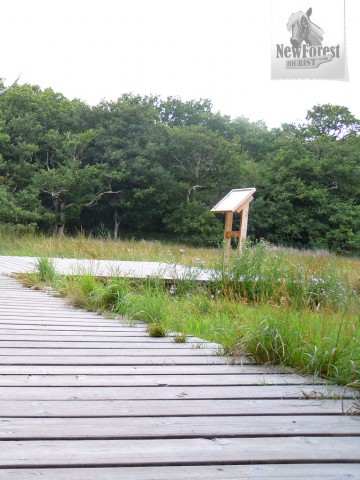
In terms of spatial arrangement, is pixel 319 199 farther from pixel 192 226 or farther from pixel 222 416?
pixel 222 416

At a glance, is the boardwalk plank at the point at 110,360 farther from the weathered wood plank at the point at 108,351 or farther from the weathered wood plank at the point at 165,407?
the weathered wood plank at the point at 165,407

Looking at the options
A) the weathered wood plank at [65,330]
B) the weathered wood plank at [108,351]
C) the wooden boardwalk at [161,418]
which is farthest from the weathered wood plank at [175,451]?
the weathered wood plank at [65,330]

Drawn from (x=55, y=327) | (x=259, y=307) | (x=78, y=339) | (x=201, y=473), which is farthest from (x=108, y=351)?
(x=259, y=307)

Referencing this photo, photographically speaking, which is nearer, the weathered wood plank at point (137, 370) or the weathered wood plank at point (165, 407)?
the weathered wood plank at point (165, 407)

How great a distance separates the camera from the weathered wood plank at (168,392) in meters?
1.59

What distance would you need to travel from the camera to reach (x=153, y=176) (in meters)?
25.2

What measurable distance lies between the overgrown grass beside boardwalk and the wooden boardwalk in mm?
126

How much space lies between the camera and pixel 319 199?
2680 cm

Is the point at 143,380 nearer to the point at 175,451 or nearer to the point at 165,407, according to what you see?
the point at 165,407

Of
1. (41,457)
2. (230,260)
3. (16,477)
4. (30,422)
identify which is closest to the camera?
(16,477)

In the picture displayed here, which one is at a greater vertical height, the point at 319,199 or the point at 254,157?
the point at 254,157

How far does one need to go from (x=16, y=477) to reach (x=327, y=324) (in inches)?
69.2

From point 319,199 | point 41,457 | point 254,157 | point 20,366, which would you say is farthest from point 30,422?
point 254,157

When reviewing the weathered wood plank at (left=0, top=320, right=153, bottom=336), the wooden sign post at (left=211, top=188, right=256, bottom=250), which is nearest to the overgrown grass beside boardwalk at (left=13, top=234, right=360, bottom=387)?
the weathered wood plank at (left=0, top=320, right=153, bottom=336)
